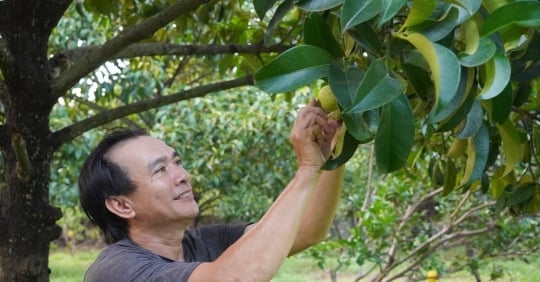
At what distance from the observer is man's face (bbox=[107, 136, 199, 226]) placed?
1.64 meters

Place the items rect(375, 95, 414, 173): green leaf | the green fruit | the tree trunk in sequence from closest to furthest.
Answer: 1. rect(375, 95, 414, 173): green leaf
2. the green fruit
3. the tree trunk

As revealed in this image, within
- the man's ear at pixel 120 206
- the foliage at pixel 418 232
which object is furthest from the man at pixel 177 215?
the foliage at pixel 418 232

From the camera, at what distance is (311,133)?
4.66 feet

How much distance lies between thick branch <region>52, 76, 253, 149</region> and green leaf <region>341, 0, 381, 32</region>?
1.37 meters

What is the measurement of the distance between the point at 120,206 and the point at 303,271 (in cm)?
718

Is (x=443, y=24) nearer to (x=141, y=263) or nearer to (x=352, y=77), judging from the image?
(x=352, y=77)

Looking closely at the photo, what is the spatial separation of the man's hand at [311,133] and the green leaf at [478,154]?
0.28m

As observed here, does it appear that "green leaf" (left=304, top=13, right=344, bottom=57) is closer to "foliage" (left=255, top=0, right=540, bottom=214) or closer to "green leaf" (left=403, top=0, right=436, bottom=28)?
"foliage" (left=255, top=0, right=540, bottom=214)

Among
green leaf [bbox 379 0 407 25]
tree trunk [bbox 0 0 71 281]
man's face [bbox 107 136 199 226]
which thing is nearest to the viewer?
green leaf [bbox 379 0 407 25]

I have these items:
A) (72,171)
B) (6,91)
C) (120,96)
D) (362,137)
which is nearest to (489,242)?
(120,96)

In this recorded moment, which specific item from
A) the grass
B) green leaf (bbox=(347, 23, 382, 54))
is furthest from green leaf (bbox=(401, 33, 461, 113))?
the grass

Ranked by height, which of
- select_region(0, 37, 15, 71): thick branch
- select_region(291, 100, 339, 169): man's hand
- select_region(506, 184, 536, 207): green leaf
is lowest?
select_region(506, 184, 536, 207): green leaf

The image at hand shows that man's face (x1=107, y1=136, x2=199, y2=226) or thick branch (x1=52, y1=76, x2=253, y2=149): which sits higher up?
thick branch (x1=52, y1=76, x2=253, y2=149)

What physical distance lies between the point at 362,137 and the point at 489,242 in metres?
3.69
